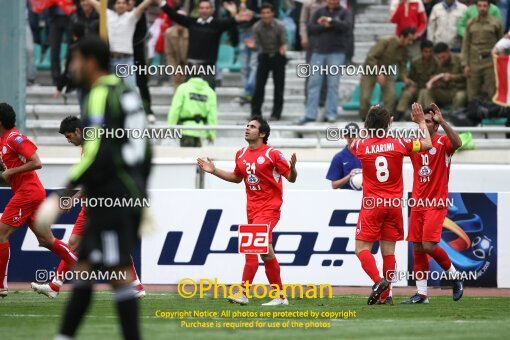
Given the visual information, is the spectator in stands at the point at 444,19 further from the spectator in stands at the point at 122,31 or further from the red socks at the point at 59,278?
the red socks at the point at 59,278

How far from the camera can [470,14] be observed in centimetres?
2231

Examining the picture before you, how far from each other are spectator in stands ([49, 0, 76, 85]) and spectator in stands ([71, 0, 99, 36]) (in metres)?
0.50

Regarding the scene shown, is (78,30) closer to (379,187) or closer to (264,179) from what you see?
(264,179)

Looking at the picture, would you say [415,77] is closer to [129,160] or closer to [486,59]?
[486,59]

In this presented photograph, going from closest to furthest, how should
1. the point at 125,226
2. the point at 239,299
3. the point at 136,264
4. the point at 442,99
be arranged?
1. the point at 125,226
2. the point at 239,299
3. the point at 136,264
4. the point at 442,99

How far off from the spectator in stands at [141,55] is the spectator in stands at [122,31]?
0.15 metres

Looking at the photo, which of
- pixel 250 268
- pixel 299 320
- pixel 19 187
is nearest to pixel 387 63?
pixel 250 268

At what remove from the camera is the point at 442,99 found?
854 inches

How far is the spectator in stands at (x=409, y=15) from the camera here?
22.5 meters

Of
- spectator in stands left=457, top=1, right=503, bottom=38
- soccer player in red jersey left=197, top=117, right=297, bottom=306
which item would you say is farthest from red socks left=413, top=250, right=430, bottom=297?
spectator in stands left=457, top=1, right=503, bottom=38

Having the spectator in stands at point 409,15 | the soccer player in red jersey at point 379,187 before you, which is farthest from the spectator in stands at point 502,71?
the soccer player in red jersey at point 379,187

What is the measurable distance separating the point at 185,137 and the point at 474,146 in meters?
4.66

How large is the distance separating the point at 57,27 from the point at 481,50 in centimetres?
820

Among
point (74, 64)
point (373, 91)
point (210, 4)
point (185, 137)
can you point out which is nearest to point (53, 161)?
point (185, 137)
